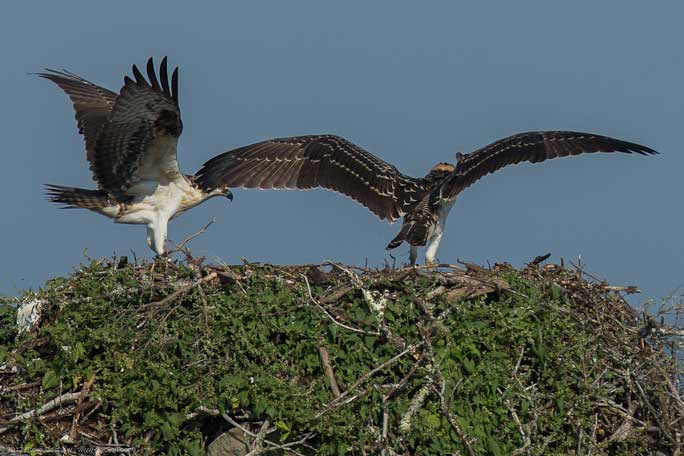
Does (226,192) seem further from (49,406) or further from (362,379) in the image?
(362,379)

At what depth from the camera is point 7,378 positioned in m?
7.46

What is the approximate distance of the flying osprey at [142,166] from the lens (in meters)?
8.55

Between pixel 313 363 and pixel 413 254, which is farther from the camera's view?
pixel 413 254

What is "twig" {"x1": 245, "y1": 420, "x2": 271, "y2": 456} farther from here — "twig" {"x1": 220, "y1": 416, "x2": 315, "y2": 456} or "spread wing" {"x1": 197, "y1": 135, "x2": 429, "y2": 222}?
"spread wing" {"x1": 197, "y1": 135, "x2": 429, "y2": 222}

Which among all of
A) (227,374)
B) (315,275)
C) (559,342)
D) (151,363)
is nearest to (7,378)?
(151,363)

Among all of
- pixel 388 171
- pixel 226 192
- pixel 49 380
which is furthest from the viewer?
pixel 226 192

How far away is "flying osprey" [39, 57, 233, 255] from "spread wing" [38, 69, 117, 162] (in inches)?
4.7

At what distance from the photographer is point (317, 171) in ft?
33.2

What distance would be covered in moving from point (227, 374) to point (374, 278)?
1.39 metres

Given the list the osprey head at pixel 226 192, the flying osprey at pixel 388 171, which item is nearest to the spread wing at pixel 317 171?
the flying osprey at pixel 388 171

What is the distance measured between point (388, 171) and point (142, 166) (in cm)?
238

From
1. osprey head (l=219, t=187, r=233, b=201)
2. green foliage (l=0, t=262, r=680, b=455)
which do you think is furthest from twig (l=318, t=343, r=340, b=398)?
osprey head (l=219, t=187, r=233, b=201)

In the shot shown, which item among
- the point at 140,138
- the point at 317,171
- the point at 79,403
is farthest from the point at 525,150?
the point at 79,403

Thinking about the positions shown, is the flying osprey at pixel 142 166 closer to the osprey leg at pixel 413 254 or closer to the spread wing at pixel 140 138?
the spread wing at pixel 140 138
